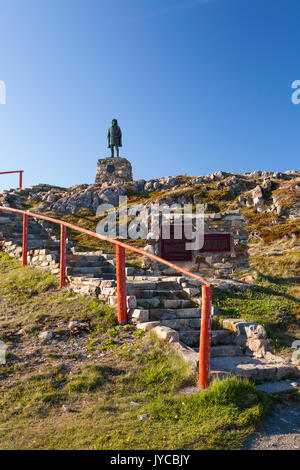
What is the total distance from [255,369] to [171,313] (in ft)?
6.60

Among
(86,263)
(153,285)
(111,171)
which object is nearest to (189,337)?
(153,285)

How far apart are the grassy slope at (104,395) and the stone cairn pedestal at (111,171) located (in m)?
30.5

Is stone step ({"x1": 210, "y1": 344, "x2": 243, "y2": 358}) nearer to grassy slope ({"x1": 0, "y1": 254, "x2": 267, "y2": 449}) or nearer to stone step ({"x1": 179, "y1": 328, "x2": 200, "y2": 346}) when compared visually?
stone step ({"x1": 179, "y1": 328, "x2": 200, "y2": 346})

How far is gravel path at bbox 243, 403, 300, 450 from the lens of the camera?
3.26 metres

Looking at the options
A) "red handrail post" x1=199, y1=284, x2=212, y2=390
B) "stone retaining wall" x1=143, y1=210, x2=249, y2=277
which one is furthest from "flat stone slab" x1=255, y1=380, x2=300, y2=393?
"stone retaining wall" x1=143, y1=210, x2=249, y2=277

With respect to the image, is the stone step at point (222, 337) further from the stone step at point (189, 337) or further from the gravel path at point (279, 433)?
the gravel path at point (279, 433)

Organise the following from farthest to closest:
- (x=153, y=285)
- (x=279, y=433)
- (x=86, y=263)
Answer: (x=86, y=263)
(x=153, y=285)
(x=279, y=433)

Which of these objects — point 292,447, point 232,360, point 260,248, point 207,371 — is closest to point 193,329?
point 232,360

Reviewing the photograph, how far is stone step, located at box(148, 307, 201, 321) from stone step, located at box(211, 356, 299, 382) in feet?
4.25

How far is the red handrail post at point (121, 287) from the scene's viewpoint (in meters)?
5.90

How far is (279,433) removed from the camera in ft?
11.5

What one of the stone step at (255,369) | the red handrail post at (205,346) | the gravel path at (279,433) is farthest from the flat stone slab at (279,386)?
the red handrail post at (205,346)

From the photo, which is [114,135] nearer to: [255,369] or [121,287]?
[121,287]

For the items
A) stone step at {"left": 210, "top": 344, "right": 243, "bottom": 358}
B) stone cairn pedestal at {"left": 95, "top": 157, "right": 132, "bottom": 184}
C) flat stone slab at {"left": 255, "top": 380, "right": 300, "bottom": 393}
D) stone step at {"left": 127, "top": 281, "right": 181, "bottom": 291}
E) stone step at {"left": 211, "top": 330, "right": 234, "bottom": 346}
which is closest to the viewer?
flat stone slab at {"left": 255, "top": 380, "right": 300, "bottom": 393}
